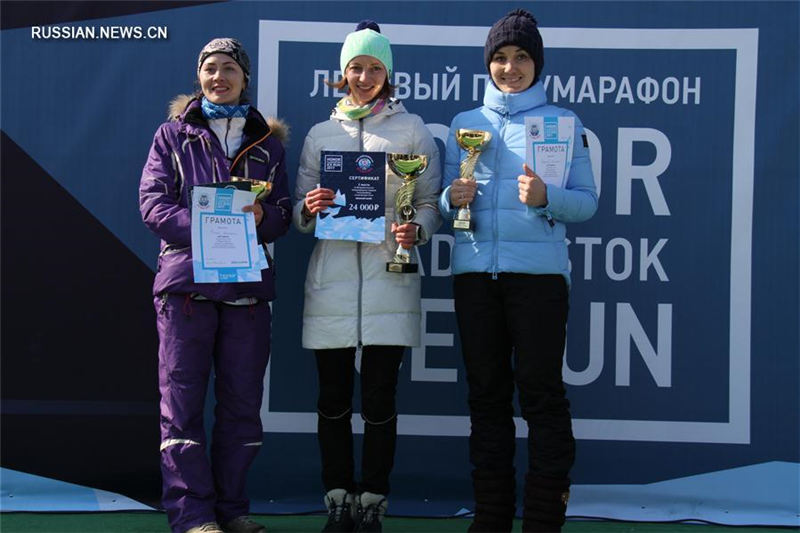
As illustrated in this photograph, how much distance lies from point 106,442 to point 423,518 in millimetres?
1352

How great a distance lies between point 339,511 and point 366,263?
0.87 metres

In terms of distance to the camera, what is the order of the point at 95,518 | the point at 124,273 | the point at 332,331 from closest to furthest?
the point at 332,331 → the point at 95,518 → the point at 124,273

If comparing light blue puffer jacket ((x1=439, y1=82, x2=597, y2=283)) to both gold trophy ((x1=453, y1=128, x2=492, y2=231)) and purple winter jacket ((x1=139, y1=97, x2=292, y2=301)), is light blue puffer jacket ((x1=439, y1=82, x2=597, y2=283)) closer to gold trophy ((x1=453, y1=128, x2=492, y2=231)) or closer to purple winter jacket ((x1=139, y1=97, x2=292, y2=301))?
gold trophy ((x1=453, y1=128, x2=492, y2=231))

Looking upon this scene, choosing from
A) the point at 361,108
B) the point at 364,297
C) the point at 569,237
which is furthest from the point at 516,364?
the point at 361,108

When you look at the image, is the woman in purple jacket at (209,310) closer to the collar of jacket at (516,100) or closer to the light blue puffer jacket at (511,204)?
the light blue puffer jacket at (511,204)

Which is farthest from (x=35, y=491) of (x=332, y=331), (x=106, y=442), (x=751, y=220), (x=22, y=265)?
(x=751, y=220)

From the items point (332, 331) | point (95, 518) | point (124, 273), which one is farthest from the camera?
point (124, 273)

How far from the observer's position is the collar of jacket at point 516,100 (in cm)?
308

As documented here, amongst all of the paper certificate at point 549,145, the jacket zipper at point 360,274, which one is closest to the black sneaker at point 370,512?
the jacket zipper at point 360,274

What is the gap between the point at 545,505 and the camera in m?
2.96

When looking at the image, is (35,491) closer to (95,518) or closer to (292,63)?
(95,518)

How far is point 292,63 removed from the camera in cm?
378

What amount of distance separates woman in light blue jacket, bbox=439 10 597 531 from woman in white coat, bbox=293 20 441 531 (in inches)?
7.7

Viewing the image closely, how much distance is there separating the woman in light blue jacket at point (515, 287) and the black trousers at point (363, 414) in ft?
0.96
